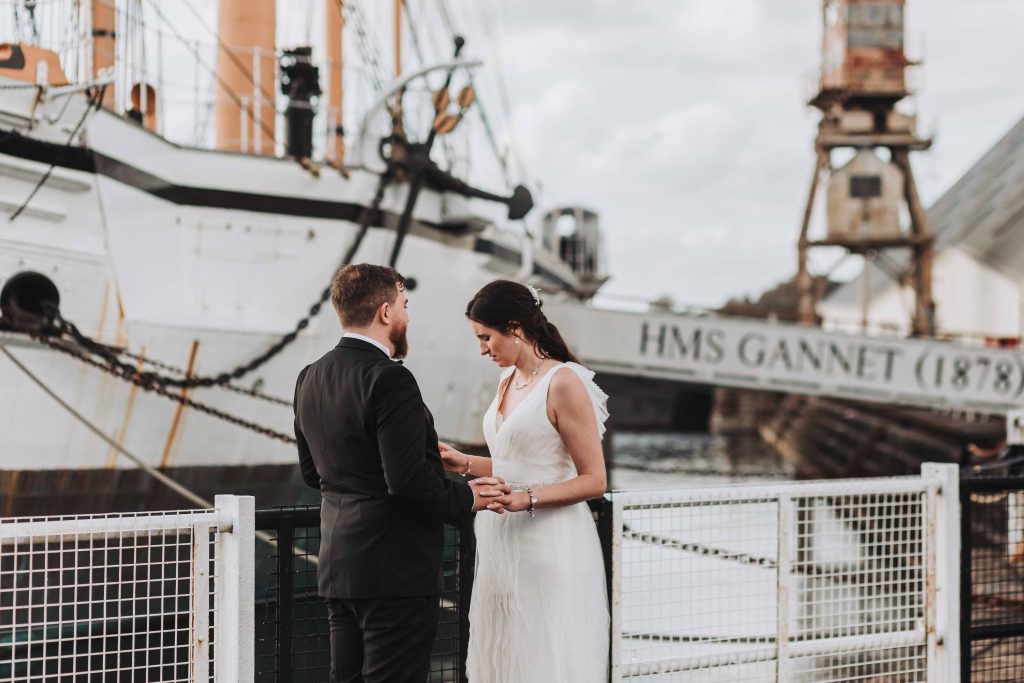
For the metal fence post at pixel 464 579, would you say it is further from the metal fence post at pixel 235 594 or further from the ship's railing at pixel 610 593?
the metal fence post at pixel 235 594

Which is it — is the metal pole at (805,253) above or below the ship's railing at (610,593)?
above

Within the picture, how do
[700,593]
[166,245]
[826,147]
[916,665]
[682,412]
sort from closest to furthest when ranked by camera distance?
[916,665] → [700,593] → [166,245] → [826,147] → [682,412]

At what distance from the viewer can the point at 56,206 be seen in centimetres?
895

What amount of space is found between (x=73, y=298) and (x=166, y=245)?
1144 mm

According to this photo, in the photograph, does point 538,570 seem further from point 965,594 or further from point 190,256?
point 190,256

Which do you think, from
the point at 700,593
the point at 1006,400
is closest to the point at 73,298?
the point at 700,593

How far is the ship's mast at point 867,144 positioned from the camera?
113 ft

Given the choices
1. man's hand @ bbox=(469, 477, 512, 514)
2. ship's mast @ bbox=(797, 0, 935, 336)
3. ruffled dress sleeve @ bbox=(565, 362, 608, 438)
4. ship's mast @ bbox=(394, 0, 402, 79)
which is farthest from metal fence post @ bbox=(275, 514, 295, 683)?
ship's mast @ bbox=(797, 0, 935, 336)

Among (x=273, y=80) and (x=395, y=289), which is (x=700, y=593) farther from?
(x=273, y=80)

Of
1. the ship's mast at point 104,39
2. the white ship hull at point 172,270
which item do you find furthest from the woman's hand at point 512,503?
the ship's mast at point 104,39

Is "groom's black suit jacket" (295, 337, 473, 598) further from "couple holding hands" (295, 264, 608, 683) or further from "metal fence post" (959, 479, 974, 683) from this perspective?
"metal fence post" (959, 479, 974, 683)

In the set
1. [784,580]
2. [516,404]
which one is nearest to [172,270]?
[516,404]

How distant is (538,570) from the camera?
11.1 ft

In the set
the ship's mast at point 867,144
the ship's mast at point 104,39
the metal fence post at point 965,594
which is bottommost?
the metal fence post at point 965,594
